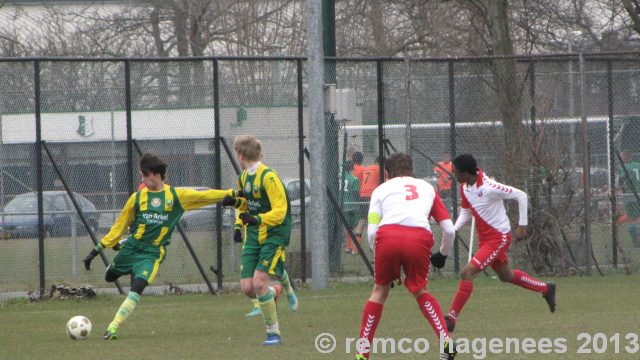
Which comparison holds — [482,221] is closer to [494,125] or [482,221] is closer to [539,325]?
[539,325]

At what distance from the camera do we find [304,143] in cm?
1578

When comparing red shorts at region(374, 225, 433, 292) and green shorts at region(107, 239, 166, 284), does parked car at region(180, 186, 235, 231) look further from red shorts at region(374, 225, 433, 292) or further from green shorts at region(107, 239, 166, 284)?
red shorts at region(374, 225, 433, 292)

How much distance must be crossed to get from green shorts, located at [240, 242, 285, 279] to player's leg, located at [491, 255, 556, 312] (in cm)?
220

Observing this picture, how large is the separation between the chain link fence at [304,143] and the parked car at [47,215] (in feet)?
0.06

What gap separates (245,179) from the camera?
10.2m

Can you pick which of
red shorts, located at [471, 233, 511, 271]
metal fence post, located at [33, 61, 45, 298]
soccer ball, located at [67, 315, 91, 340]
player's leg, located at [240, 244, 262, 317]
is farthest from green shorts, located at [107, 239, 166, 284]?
metal fence post, located at [33, 61, 45, 298]

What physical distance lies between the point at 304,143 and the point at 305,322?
4705mm

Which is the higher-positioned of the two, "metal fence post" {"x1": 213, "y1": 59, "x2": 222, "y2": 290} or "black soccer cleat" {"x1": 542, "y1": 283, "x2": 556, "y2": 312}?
"metal fence post" {"x1": 213, "y1": 59, "x2": 222, "y2": 290}

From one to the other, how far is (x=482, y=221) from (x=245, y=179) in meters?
2.39

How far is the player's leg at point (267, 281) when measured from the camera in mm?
9750

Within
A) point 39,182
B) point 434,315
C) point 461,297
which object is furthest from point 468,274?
point 39,182

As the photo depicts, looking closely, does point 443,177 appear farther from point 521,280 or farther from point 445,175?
point 521,280

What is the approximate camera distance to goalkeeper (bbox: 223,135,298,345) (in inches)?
386

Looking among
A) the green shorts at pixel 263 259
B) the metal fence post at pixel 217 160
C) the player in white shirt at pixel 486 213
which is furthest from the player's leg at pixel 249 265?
the metal fence post at pixel 217 160
